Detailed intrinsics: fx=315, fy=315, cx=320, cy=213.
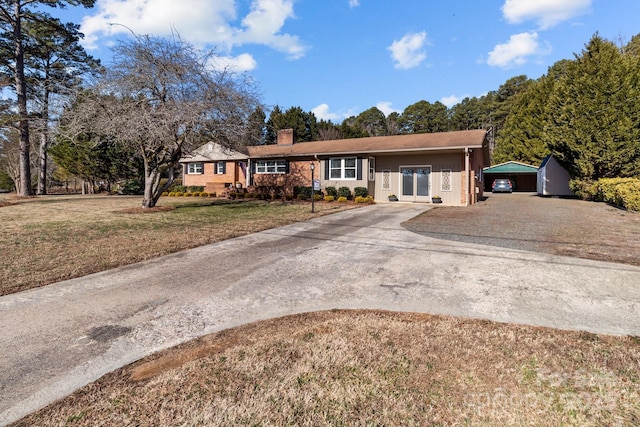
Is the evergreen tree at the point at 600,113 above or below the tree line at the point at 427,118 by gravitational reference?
below

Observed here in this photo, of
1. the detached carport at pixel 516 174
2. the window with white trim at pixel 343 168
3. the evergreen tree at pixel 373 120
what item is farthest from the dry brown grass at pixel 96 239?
the evergreen tree at pixel 373 120

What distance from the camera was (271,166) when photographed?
65.6 ft

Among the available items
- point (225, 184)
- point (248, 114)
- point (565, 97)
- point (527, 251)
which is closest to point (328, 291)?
point (527, 251)

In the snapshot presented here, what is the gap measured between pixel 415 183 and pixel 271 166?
894cm

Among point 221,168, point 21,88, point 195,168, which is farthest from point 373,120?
point 21,88

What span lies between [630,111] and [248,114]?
18.8 metres

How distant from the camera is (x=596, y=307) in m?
3.48

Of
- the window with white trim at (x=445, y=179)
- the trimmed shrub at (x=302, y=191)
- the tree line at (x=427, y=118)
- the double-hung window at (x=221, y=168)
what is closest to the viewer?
the window with white trim at (x=445, y=179)

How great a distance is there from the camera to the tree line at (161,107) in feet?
36.2

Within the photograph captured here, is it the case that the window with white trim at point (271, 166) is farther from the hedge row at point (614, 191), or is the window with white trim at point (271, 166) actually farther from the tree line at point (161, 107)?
the hedge row at point (614, 191)

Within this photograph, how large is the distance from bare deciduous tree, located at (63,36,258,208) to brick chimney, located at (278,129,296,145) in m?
9.72

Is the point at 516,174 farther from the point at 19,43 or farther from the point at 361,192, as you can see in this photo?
the point at 19,43

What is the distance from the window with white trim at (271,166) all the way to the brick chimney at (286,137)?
2851 mm

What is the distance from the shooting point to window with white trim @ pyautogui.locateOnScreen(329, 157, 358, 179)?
1701 cm
